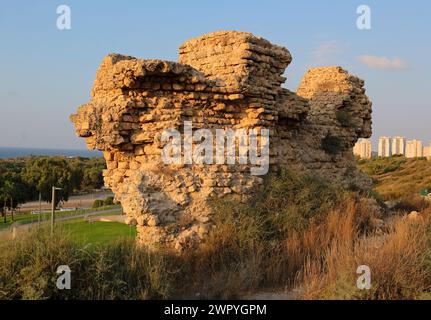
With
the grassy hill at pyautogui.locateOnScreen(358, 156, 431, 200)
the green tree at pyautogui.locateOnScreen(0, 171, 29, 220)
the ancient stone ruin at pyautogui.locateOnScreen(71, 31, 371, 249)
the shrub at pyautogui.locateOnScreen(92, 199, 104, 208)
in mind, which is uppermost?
the ancient stone ruin at pyautogui.locateOnScreen(71, 31, 371, 249)

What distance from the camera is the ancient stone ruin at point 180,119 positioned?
6.70 meters

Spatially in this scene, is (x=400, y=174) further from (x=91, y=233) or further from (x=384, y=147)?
(x=384, y=147)

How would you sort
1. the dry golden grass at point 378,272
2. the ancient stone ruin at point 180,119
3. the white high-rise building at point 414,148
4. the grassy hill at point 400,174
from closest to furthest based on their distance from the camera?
the dry golden grass at point 378,272 < the ancient stone ruin at point 180,119 < the grassy hill at point 400,174 < the white high-rise building at point 414,148

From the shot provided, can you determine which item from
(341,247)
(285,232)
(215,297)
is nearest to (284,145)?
(285,232)

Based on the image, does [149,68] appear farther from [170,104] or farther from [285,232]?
[285,232]

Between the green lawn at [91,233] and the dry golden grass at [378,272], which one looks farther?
the green lawn at [91,233]

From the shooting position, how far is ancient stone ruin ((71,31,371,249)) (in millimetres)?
6703

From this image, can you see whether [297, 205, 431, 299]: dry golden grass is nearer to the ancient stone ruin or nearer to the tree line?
the ancient stone ruin

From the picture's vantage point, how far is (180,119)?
7234mm

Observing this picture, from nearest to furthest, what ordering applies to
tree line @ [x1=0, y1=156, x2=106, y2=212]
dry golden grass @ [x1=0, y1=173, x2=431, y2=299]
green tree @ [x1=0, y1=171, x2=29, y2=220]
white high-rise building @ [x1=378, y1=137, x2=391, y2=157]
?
dry golden grass @ [x1=0, y1=173, x2=431, y2=299], green tree @ [x1=0, y1=171, x2=29, y2=220], tree line @ [x1=0, y1=156, x2=106, y2=212], white high-rise building @ [x1=378, y1=137, x2=391, y2=157]

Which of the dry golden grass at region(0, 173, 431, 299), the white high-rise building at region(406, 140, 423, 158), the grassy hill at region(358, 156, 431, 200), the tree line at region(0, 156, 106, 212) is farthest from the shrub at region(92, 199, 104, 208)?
the white high-rise building at region(406, 140, 423, 158)

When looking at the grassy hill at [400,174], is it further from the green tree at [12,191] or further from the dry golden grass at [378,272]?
the green tree at [12,191]

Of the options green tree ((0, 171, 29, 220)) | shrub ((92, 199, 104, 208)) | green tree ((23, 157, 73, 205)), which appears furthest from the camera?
shrub ((92, 199, 104, 208))

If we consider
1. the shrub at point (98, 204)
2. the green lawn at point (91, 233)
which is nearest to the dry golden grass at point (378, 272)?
the green lawn at point (91, 233)
